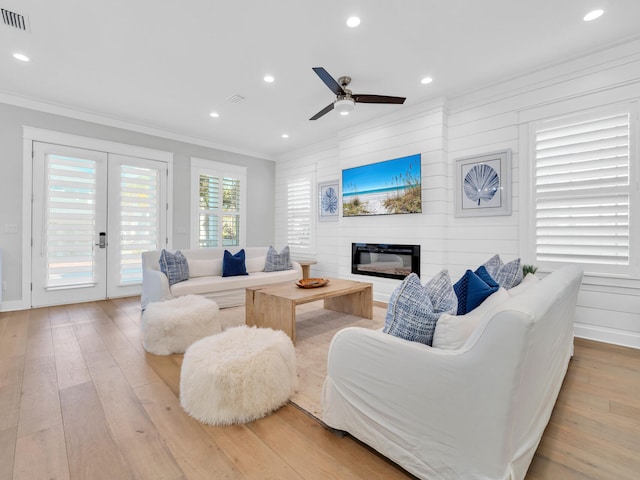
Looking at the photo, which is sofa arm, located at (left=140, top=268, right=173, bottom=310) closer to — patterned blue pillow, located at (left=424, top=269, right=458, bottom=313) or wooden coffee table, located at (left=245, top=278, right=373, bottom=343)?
wooden coffee table, located at (left=245, top=278, right=373, bottom=343)

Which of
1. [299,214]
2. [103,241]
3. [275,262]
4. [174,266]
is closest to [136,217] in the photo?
[103,241]

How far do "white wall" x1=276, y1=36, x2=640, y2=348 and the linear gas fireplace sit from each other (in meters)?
0.10

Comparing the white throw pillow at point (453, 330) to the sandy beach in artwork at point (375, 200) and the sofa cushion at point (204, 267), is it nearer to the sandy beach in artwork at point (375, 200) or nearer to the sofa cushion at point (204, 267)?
the sandy beach in artwork at point (375, 200)

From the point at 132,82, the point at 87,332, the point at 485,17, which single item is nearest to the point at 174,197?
the point at 132,82

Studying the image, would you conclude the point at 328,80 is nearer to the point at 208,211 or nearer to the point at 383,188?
the point at 383,188

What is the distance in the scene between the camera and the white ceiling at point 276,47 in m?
2.48

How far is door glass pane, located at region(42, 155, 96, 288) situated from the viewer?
4.27m

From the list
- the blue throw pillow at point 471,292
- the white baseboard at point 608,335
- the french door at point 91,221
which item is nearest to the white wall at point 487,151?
the white baseboard at point 608,335

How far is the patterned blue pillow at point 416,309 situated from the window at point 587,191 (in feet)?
8.55

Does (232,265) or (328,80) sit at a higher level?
(328,80)

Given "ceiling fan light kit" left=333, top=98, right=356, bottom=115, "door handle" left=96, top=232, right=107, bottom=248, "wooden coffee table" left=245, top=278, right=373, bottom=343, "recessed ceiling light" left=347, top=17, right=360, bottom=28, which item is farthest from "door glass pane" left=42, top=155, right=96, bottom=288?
"recessed ceiling light" left=347, top=17, right=360, bottom=28

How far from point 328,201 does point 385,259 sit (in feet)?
5.81

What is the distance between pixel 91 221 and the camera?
4566 millimetres

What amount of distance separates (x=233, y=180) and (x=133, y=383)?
15.8ft
